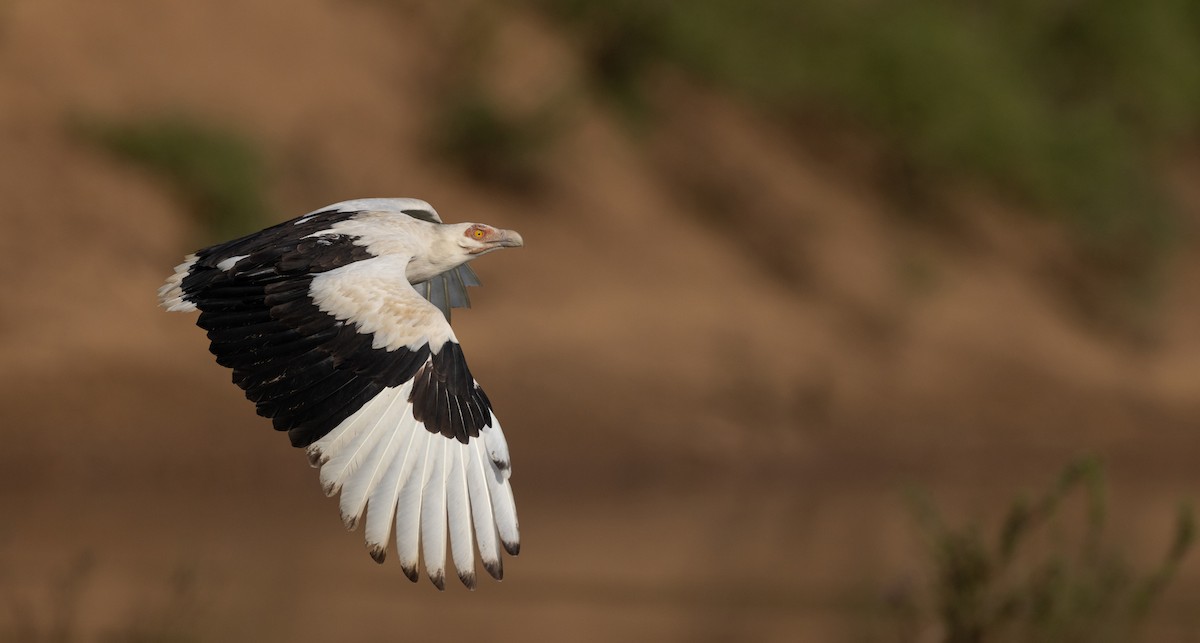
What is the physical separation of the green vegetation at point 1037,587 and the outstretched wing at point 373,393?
1444 mm

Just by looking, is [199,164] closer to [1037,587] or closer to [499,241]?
[499,241]

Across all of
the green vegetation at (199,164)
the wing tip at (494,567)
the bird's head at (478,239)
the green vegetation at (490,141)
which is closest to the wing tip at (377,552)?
the wing tip at (494,567)

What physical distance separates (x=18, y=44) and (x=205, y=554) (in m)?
8.72

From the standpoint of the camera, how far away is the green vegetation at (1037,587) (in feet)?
16.7

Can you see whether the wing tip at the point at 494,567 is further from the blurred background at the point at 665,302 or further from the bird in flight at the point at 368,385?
the blurred background at the point at 665,302

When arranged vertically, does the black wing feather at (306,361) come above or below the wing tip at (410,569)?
above

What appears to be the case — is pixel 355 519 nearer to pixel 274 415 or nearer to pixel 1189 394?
pixel 274 415

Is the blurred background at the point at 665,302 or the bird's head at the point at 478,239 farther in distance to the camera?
the blurred background at the point at 665,302

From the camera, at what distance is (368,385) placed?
223 inches

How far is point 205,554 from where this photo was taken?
1103 cm

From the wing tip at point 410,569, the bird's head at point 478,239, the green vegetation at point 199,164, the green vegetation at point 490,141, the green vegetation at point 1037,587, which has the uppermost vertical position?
the green vegetation at point 490,141

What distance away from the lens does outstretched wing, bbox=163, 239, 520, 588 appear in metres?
5.28

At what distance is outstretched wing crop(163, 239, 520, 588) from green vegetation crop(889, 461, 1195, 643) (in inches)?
56.8

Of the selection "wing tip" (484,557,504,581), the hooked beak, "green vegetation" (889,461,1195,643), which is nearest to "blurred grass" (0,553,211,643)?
the hooked beak
